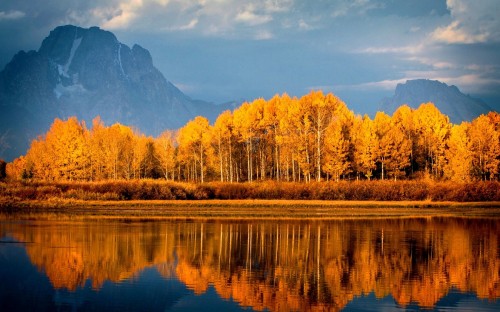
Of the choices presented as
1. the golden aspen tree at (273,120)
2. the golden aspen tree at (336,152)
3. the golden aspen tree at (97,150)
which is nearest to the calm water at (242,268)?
the golden aspen tree at (336,152)

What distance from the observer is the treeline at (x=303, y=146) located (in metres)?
84.9

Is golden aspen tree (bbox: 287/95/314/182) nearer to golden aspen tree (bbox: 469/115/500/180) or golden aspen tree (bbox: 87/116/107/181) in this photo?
golden aspen tree (bbox: 469/115/500/180)

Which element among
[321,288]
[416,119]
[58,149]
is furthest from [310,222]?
[416,119]

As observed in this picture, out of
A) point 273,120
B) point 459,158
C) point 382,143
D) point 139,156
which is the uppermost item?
point 273,120

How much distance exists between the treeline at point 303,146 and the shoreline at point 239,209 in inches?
769

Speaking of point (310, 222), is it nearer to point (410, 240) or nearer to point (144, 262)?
point (410, 240)

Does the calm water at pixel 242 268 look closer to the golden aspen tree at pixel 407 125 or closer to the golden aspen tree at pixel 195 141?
the golden aspen tree at pixel 195 141

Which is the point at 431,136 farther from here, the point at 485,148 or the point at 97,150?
the point at 97,150

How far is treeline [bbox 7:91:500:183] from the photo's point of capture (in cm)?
8488

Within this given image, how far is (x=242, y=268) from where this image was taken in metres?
24.7

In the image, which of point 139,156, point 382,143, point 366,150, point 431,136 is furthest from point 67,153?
point 431,136

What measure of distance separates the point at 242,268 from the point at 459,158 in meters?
67.7

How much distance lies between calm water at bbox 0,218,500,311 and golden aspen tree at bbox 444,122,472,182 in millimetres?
45174

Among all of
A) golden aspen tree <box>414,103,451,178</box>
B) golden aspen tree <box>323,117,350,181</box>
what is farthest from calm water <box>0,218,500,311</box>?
golden aspen tree <box>414,103,451,178</box>
